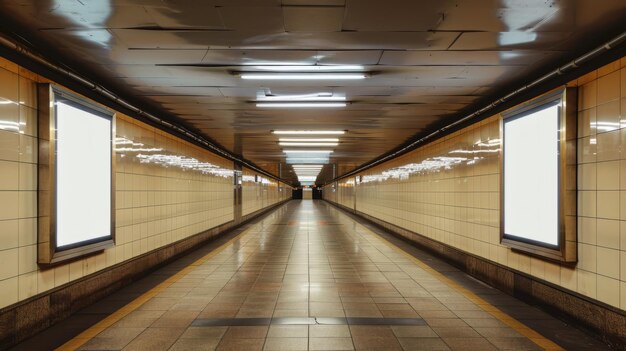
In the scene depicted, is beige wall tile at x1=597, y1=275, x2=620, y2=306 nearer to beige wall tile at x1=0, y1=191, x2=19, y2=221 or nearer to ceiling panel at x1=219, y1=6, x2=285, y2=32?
ceiling panel at x1=219, y1=6, x2=285, y2=32

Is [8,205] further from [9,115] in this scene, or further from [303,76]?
[303,76]

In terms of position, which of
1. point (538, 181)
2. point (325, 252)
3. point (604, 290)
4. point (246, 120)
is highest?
point (246, 120)

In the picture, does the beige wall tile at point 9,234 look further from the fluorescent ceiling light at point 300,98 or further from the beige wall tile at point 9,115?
the fluorescent ceiling light at point 300,98

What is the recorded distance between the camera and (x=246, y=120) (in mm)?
8320

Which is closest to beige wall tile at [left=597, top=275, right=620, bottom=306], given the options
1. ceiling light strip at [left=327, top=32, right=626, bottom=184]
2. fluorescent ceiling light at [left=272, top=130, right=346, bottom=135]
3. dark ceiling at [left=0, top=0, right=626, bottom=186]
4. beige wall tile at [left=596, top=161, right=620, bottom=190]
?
beige wall tile at [left=596, top=161, right=620, bottom=190]

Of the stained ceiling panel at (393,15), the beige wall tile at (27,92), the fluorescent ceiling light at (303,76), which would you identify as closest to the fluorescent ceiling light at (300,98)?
the fluorescent ceiling light at (303,76)

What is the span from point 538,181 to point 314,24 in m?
3.63

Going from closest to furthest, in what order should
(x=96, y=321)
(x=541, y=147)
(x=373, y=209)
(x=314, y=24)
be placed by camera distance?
(x=314, y=24) < (x=96, y=321) < (x=541, y=147) < (x=373, y=209)

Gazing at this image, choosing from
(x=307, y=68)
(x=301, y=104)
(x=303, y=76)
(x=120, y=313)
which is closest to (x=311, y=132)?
(x=301, y=104)

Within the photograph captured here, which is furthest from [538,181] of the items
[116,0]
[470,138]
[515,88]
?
[116,0]

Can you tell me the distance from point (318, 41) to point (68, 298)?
429 centimetres

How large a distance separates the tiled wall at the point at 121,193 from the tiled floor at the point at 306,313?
2.02 feet

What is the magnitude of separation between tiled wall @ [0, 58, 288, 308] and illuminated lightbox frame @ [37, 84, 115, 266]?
107mm

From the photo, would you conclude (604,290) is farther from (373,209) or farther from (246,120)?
(373,209)
